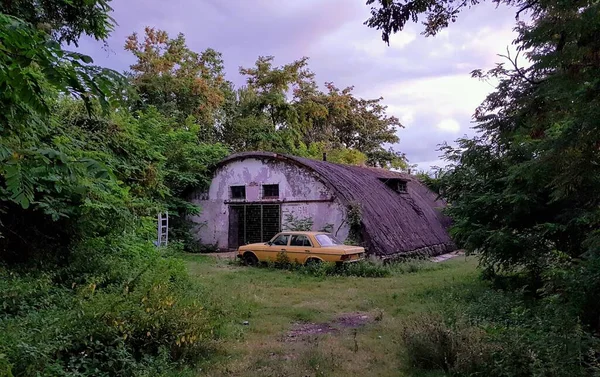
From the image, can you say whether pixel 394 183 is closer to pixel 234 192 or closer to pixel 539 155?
pixel 234 192

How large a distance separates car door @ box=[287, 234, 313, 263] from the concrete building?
8.67 feet

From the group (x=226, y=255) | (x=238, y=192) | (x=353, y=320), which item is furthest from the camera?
(x=238, y=192)

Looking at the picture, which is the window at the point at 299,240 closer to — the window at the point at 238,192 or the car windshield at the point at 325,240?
the car windshield at the point at 325,240

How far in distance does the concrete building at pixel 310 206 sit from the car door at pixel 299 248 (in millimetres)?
2643

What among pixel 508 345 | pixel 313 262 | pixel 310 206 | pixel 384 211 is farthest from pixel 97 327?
pixel 384 211

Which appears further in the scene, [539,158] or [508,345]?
[539,158]

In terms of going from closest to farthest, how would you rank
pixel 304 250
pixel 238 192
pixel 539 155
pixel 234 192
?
pixel 539 155 → pixel 304 250 → pixel 238 192 → pixel 234 192

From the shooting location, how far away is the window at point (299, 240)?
47.8 feet

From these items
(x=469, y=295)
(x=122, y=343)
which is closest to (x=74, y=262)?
(x=122, y=343)

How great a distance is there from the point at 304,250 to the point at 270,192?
18.4 feet

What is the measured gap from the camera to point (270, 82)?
3269 cm

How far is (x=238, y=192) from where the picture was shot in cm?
2031

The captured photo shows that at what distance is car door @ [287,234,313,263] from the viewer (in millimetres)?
14336

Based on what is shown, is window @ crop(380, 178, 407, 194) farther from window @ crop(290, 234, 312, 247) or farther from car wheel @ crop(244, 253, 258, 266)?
car wheel @ crop(244, 253, 258, 266)
